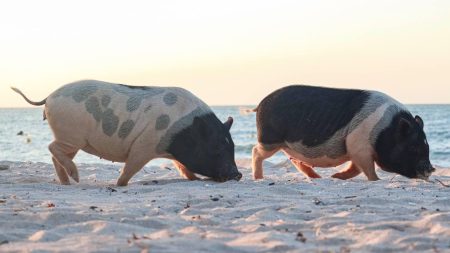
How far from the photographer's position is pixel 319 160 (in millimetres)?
8539

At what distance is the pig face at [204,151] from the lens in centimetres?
791

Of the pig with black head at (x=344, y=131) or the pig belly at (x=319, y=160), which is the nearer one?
the pig with black head at (x=344, y=131)

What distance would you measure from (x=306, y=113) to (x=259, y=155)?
0.84m

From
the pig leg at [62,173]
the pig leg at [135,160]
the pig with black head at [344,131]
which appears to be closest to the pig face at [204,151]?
the pig leg at [135,160]

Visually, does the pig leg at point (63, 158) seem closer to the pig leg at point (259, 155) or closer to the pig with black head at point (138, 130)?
the pig with black head at point (138, 130)

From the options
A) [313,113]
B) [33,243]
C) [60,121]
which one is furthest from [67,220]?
[313,113]

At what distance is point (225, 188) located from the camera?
23.6 feet

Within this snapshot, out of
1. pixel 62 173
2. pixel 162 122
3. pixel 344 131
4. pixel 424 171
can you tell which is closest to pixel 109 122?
pixel 162 122

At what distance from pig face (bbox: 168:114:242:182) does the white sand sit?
48 centimetres

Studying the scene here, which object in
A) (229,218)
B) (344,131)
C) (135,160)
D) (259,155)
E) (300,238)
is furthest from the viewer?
(259,155)

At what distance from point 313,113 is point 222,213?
3451 mm

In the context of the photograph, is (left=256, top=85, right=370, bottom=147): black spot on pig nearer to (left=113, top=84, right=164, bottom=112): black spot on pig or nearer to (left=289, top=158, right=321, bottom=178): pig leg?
(left=289, top=158, right=321, bottom=178): pig leg

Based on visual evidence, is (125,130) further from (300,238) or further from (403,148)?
(300,238)

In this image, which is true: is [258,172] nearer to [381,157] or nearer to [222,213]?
[381,157]
